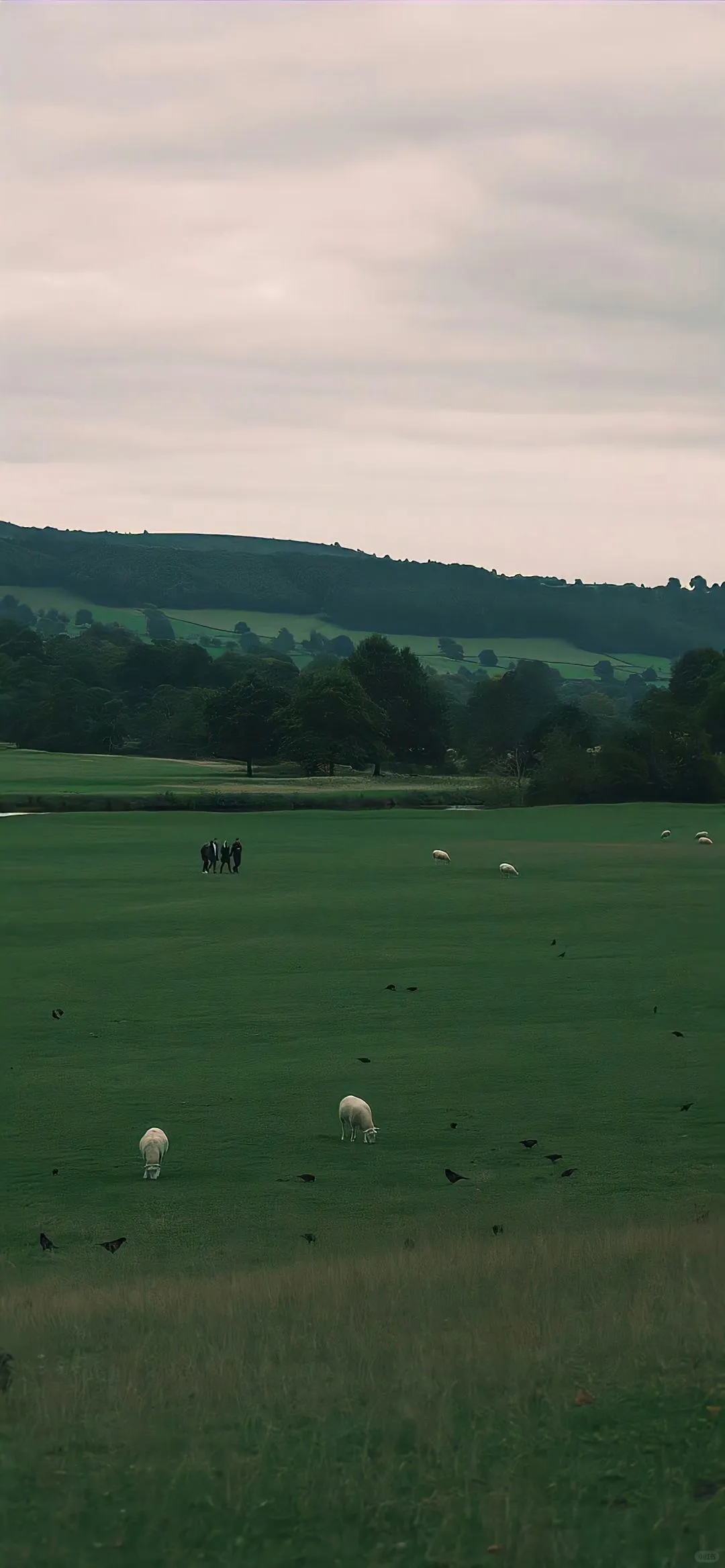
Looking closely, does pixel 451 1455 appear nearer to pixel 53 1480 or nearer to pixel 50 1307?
pixel 53 1480

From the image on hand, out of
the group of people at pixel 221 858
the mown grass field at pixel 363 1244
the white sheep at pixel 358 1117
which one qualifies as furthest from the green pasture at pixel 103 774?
the white sheep at pixel 358 1117

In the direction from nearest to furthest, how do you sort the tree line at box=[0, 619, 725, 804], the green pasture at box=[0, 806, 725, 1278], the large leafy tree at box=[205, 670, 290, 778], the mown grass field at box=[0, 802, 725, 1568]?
1. the mown grass field at box=[0, 802, 725, 1568]
2. the green pasture at box=[0, 806, 725, 1278]
3. the tree line at box=[0, 619, 725, 804]
4. the large leafy tree at box=[205, 670, 290, 778]

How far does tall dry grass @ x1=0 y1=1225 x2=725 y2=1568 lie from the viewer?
7.97m

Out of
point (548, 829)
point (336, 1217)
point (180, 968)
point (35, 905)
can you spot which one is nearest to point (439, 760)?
point (548, 829)

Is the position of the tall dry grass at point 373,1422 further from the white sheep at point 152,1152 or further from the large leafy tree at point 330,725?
the large leafy tree at point 330,725

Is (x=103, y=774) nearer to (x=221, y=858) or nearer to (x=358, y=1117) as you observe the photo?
(x=221, y=858)

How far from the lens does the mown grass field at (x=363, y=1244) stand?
829 centimetres

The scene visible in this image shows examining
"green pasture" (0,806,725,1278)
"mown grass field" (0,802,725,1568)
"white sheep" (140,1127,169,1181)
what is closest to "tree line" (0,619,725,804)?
"green pasture" (0,806,725,1278)

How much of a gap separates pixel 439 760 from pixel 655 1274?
136 meters

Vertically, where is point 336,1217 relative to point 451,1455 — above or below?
below

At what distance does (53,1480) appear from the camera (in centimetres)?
856

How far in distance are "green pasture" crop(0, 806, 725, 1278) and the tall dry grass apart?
323 centimetres

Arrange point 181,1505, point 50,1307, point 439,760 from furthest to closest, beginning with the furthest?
point 439,760, point 50,1307, point 181,1505

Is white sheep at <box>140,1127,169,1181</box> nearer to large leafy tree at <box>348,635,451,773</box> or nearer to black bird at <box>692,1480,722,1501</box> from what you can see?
black bird at <box>692,1480,722,1501</box>
